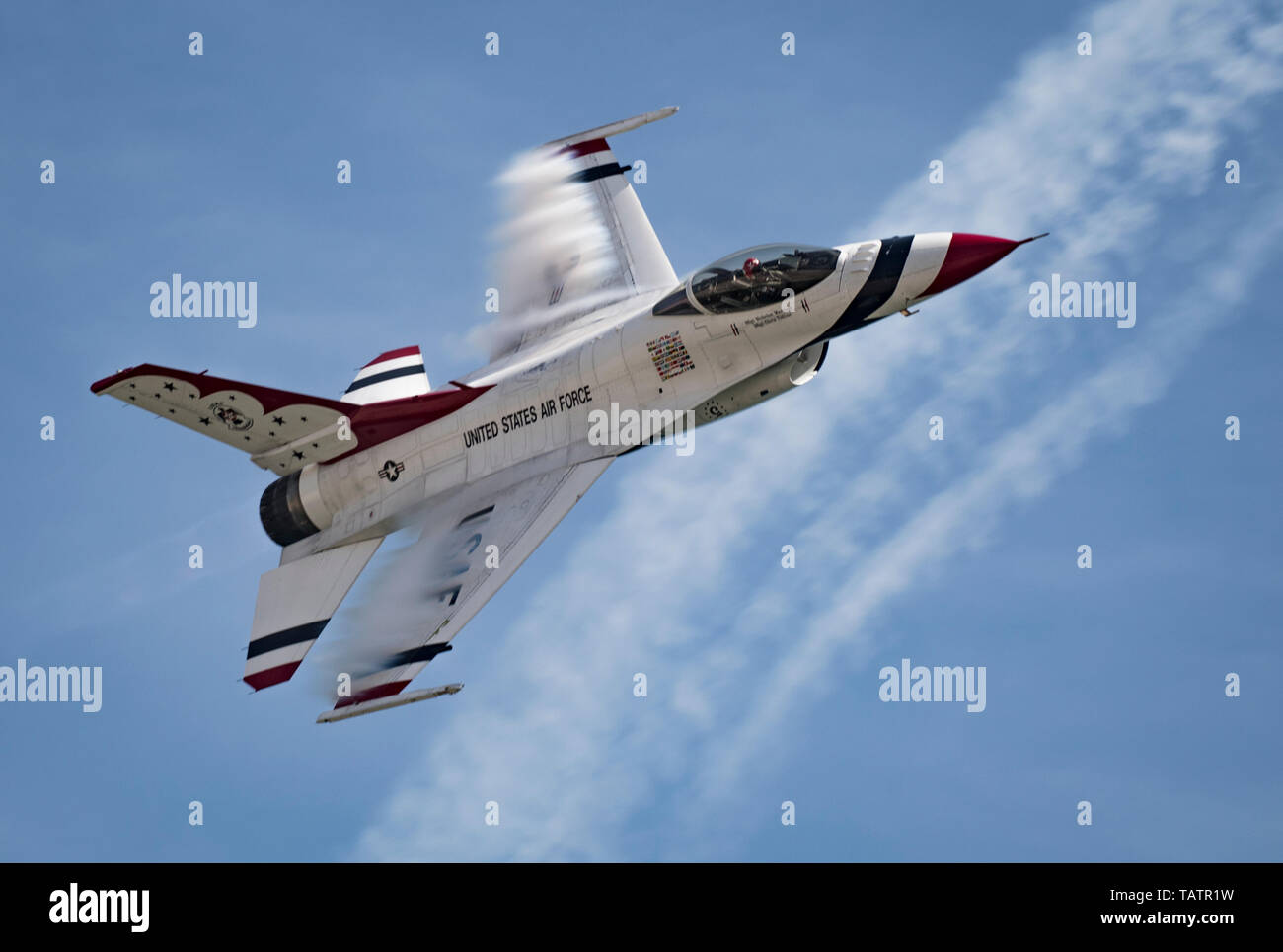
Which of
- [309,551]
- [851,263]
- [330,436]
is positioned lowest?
[309,551]

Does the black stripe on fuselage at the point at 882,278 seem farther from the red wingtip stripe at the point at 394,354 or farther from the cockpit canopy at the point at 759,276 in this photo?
the red wingtip stripe at the point at 394,354

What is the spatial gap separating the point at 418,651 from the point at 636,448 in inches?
176

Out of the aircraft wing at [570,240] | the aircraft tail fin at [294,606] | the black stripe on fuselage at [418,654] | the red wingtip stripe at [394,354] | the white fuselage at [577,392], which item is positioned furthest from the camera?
the red wingtip stripe at [394,354]

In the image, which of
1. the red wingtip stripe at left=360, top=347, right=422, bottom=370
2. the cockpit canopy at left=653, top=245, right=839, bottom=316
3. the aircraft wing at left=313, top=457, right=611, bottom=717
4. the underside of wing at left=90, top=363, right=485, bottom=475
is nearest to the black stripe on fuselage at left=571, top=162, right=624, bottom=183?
the red wingtip stripe at left=360, top=347, right=422, bottom=370

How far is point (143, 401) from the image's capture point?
84.6ft

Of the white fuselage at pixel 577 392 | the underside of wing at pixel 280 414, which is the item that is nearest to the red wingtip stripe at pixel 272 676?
the white fuselage at pixel 577 392

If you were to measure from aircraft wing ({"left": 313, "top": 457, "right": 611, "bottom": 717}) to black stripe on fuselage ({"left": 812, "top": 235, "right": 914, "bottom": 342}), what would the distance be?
437 centimetres

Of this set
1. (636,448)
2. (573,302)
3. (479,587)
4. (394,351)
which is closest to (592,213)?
(573,302)

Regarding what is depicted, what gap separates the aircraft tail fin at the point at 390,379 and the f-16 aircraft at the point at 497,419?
1.58 meters

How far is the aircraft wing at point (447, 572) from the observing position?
23828 millimetres

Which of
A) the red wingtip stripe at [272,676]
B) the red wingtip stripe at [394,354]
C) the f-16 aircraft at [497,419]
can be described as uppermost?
the red wingtip stripe at [394,354]
